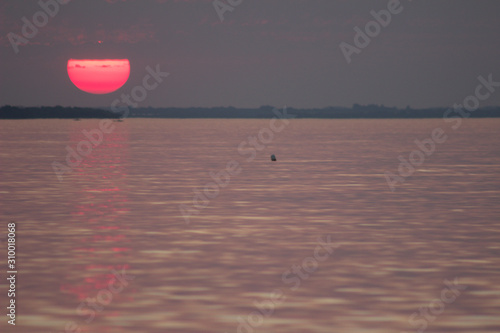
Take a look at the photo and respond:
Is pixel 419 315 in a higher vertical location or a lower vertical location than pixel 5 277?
lower

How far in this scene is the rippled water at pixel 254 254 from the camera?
13156 millimetres

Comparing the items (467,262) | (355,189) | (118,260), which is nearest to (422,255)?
(467,262)

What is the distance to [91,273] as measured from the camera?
54.2 feet

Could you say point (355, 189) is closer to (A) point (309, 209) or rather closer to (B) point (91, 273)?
(A) point (309, 209)

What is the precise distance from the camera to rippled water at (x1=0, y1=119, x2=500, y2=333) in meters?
13.2

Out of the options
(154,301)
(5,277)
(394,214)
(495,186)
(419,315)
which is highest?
(495,186)

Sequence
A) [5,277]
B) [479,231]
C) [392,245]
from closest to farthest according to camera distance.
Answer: [5,277]
[392,245]
[479,231]

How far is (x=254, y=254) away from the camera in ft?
61.1

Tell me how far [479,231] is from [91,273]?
10553 mm

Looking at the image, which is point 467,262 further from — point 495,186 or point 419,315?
point 495,186

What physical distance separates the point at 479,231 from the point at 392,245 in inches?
137

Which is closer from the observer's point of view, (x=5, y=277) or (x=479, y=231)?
(x=5, y=277)

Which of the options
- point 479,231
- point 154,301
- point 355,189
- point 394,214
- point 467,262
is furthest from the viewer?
point 355,189

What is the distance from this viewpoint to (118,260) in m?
18.0
